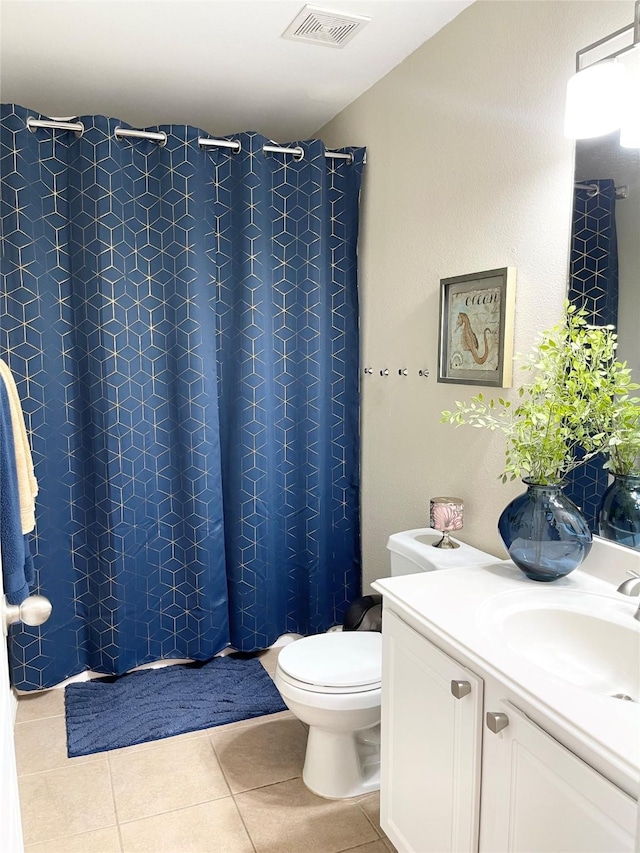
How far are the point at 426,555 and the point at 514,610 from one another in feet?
1.93

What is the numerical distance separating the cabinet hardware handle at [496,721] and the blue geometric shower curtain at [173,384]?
1.73 metres

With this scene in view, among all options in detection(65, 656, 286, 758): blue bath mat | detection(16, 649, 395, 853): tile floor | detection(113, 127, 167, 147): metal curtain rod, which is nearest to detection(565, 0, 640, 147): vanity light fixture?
detection(113, 127, 167, 147): metal curtain rod

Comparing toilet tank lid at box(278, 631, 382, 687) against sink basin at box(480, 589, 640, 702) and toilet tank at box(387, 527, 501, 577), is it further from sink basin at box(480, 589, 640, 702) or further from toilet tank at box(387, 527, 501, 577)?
sink basin at box(480, 589, 640, 702)

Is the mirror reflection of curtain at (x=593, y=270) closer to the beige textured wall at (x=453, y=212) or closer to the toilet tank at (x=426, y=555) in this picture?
the beige textured wall at (x=453, y=212)

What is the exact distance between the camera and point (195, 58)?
2375 millimetres

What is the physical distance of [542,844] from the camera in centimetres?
112

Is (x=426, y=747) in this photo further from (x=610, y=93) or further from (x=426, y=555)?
(x=610, y=93)

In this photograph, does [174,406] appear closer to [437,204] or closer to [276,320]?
[276,320]

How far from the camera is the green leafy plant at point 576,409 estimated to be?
1536 millimetres

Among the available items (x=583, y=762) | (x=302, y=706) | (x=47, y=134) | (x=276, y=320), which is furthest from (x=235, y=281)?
(x=583, y=762)

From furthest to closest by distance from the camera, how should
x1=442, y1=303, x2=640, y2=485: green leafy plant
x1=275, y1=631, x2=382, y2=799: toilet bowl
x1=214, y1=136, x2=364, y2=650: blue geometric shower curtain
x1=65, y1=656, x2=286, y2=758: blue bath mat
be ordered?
x1=214, y1=136, x2=364, y2=650: blue geometric shower curtain, x1=65, y1=656, x2=286, y2=758: blue bath mat, x1=275, y1=631, x2=382, y2=799: toilet bowl, x1=442, y1=303, x2=640, y2=485: green leafy plant

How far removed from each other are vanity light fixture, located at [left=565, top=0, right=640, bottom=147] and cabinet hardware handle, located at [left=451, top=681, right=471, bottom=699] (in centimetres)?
126

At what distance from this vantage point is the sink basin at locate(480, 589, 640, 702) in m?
1.37

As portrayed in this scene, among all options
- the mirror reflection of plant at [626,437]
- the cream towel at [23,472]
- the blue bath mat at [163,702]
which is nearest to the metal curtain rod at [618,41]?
the mirror reflection of plant at [626,437]
